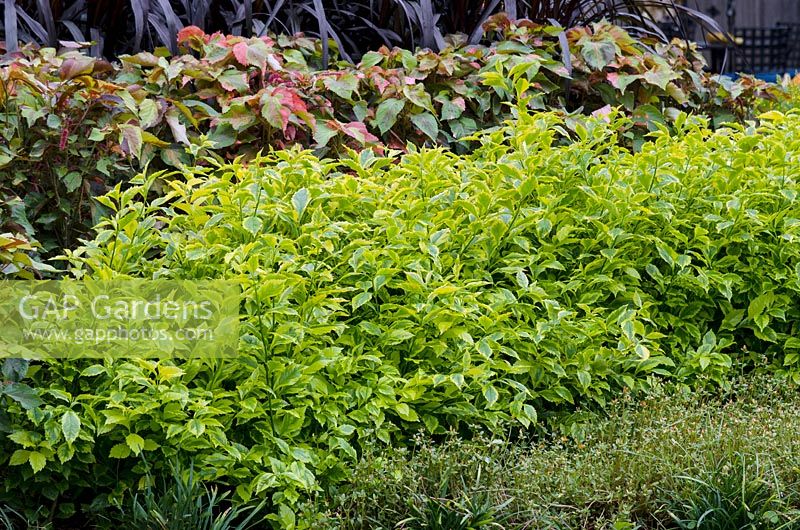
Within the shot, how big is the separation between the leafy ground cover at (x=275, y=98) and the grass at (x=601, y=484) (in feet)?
4.61

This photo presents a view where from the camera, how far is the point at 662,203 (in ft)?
11.7

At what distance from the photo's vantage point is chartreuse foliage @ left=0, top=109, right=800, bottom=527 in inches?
105

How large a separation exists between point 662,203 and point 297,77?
1.79 m

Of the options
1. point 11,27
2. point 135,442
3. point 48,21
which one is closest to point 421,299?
point 135,442

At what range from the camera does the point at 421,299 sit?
3064 millimetres

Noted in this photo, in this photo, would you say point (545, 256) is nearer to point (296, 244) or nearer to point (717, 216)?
point (717, 216)

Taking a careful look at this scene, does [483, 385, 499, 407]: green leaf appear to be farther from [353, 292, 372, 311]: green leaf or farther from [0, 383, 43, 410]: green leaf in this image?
[0, 383, 43, 410]: green leaf

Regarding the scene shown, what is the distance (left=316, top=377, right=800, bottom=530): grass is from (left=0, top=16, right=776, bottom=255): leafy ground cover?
1404 millimetres

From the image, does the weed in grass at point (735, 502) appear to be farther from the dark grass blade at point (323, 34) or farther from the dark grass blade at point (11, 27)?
the dark grass blade at point (11, 27)

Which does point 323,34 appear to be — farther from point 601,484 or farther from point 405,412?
point 601,484

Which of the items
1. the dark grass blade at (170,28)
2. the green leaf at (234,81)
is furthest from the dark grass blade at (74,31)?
the green leaf at (234,81)

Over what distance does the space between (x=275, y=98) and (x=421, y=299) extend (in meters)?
1.34

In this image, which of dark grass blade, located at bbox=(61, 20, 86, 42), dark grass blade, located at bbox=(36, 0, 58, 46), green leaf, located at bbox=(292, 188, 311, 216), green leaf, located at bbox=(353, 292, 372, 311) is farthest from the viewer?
dark grass blade, located at bbox=(61, 20, 86, 42)

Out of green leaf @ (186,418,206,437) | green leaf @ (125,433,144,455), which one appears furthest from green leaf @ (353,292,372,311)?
→ green leaf @ (125,433,144,455)
